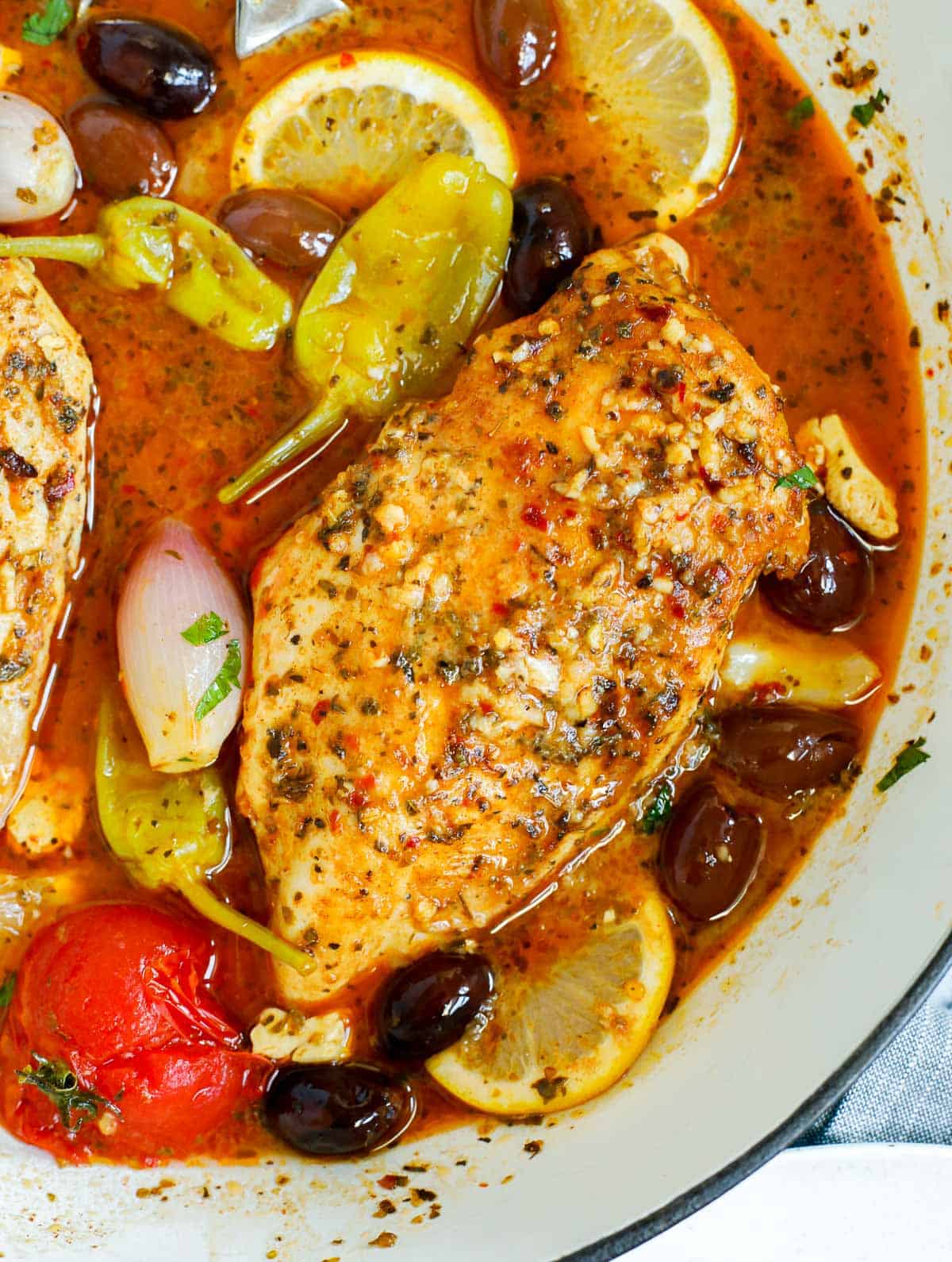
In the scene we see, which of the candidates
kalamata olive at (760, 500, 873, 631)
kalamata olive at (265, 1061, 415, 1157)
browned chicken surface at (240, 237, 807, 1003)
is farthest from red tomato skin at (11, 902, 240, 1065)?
kalamata olive at (760, 500, 873, 631)

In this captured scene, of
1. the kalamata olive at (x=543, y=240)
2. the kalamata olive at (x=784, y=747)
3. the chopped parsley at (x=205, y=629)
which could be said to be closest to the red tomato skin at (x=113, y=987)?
the chopped parsley at (x=205, y=629)

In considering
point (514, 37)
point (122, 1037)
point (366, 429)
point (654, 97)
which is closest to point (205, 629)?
point (366, 429)

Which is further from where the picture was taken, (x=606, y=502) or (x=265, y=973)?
(x=265, y=973)

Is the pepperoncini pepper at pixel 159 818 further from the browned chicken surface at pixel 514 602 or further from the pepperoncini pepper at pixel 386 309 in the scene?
the pepperoncini pepper at pixel 386 309

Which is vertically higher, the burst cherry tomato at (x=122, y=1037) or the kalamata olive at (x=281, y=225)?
the kalamata olive at (x=281, y=225)

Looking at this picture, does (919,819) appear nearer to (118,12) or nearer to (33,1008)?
(33,1008)

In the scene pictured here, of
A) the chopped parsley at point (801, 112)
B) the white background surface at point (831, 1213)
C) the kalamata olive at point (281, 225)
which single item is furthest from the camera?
the white background surface at point (831, 1213)

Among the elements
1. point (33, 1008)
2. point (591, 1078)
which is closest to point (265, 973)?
point (33, 1008)

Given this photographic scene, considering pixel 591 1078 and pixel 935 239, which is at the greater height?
pixel 935 239
